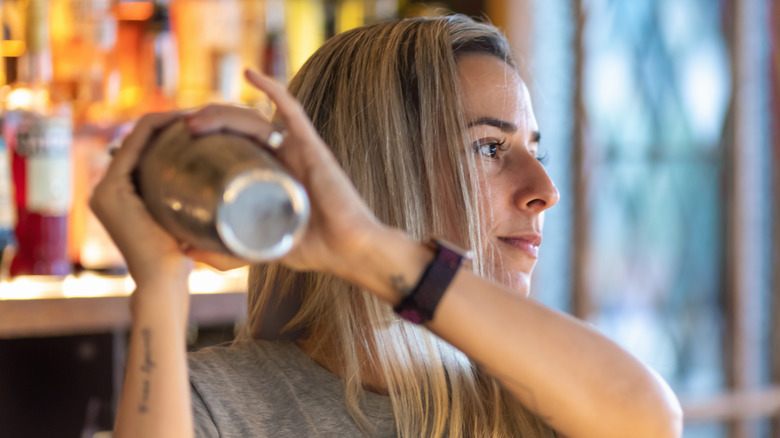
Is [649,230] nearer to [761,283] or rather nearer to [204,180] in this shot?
[761,283]

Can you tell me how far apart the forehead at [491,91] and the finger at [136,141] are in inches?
14.7

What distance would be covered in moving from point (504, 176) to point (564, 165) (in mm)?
881

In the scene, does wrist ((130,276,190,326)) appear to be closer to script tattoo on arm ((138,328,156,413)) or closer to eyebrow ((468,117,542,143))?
script tattoo on arm ((138,328,156,413))

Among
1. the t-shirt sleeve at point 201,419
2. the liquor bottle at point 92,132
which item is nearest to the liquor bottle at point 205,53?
the liquor bottle at point 92,132

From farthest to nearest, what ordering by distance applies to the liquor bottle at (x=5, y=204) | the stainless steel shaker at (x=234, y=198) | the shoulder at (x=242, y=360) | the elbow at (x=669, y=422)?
1. the liquor bottle at (x=5, y=204)
2. the shoulder at (x=242, y=360)
3. the elbow at (x=669, y=422)
4. the stainless steel shaker at (x=234, y=198)

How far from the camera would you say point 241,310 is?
106 centimetres

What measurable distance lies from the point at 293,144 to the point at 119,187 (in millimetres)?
115

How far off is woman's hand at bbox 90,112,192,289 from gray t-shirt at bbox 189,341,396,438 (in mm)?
195

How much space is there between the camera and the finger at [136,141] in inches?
18.8

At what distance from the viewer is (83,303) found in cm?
94

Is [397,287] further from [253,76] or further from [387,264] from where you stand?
[253,76]

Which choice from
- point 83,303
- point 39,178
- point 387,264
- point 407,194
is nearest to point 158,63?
point 39,178

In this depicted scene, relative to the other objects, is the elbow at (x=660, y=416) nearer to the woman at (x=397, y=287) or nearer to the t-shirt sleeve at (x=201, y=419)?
the woman at (x=397, y=287)

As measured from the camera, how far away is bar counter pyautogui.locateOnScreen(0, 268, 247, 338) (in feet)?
2.95
